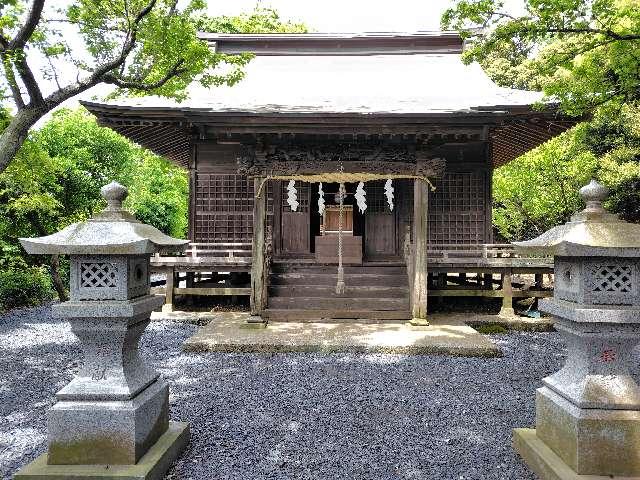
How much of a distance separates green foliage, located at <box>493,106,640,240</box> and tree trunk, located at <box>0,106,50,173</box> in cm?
1249

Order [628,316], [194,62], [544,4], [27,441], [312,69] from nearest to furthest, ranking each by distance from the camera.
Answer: [628,316], [27,441], [544,4], [194,62], [312,69]

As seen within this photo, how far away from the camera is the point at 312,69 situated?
14156mm

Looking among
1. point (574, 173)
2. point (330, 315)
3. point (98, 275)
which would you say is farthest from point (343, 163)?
point (574, 173)

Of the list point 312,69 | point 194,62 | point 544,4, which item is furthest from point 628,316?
point 312,69

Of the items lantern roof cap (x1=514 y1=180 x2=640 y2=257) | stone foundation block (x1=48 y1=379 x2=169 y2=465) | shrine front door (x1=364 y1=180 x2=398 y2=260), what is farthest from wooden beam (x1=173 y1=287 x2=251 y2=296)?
lantern roof cap (x1=514 y1=180 x2=640 y2=257)

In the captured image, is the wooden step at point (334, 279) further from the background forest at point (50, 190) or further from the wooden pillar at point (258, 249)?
the background forest at point (50, 190)

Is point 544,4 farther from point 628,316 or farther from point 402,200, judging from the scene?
point 402,200

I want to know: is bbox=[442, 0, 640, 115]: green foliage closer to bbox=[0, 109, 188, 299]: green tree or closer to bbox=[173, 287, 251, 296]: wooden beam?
bbox=[173, 287, 251, 296]: wooden beam

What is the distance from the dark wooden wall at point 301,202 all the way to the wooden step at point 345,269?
124cm

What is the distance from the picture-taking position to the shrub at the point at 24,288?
1089cm

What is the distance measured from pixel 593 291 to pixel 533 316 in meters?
7.35

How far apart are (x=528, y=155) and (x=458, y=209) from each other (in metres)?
6.78

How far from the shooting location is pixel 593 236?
3117 mm

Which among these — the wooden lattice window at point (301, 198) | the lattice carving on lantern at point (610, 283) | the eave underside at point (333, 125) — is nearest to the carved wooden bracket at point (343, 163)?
the eave underside at point (333, 125)
